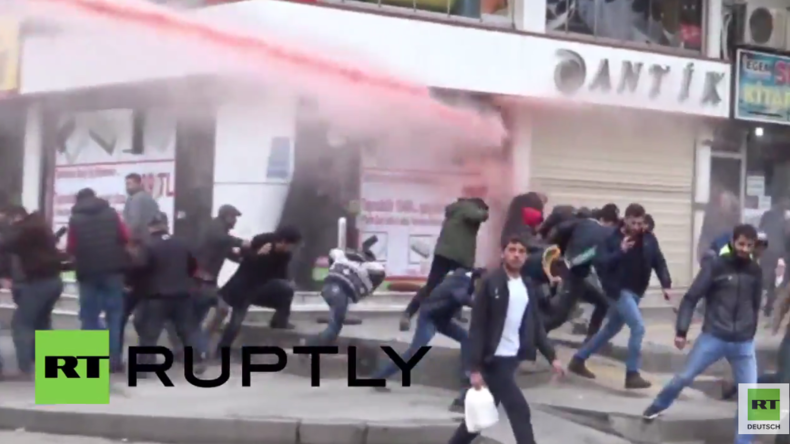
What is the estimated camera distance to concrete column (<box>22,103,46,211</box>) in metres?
17.0

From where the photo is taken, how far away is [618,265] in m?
Result: 10.3

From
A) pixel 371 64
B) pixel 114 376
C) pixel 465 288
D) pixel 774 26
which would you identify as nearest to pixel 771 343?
pixel 465 288

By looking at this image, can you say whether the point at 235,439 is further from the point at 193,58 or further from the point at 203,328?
the point at 193,58

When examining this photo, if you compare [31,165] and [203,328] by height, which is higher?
[31,165]

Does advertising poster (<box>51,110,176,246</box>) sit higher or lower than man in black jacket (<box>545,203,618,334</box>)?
higher

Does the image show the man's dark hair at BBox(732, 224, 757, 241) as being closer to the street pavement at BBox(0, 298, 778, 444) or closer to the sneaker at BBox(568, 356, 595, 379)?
the street pavement at BBox(0, 298, 778, 444)

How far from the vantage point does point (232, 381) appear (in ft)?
36.3

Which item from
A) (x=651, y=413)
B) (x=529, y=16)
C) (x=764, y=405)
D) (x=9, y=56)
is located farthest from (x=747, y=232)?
(x=9, y=56)

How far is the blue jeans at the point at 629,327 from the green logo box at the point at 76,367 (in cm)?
404

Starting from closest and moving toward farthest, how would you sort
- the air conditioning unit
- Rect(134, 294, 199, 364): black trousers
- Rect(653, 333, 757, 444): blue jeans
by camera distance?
Rect(653, 333, 757, 444): blue jeans, Rect(134, 294, 199, 364): black trousers, the air conditioning unit

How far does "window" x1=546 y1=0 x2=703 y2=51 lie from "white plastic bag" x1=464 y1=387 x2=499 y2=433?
9910 mm

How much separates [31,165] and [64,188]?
2.59 feet

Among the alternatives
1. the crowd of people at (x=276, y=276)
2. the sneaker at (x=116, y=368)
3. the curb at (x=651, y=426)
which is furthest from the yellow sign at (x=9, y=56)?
the curb at (x=651, y=426)

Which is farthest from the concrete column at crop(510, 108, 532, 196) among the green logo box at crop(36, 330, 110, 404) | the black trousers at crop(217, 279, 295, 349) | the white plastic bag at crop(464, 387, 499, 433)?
the white plastic bag at crop(464, 387, 499, 433)
